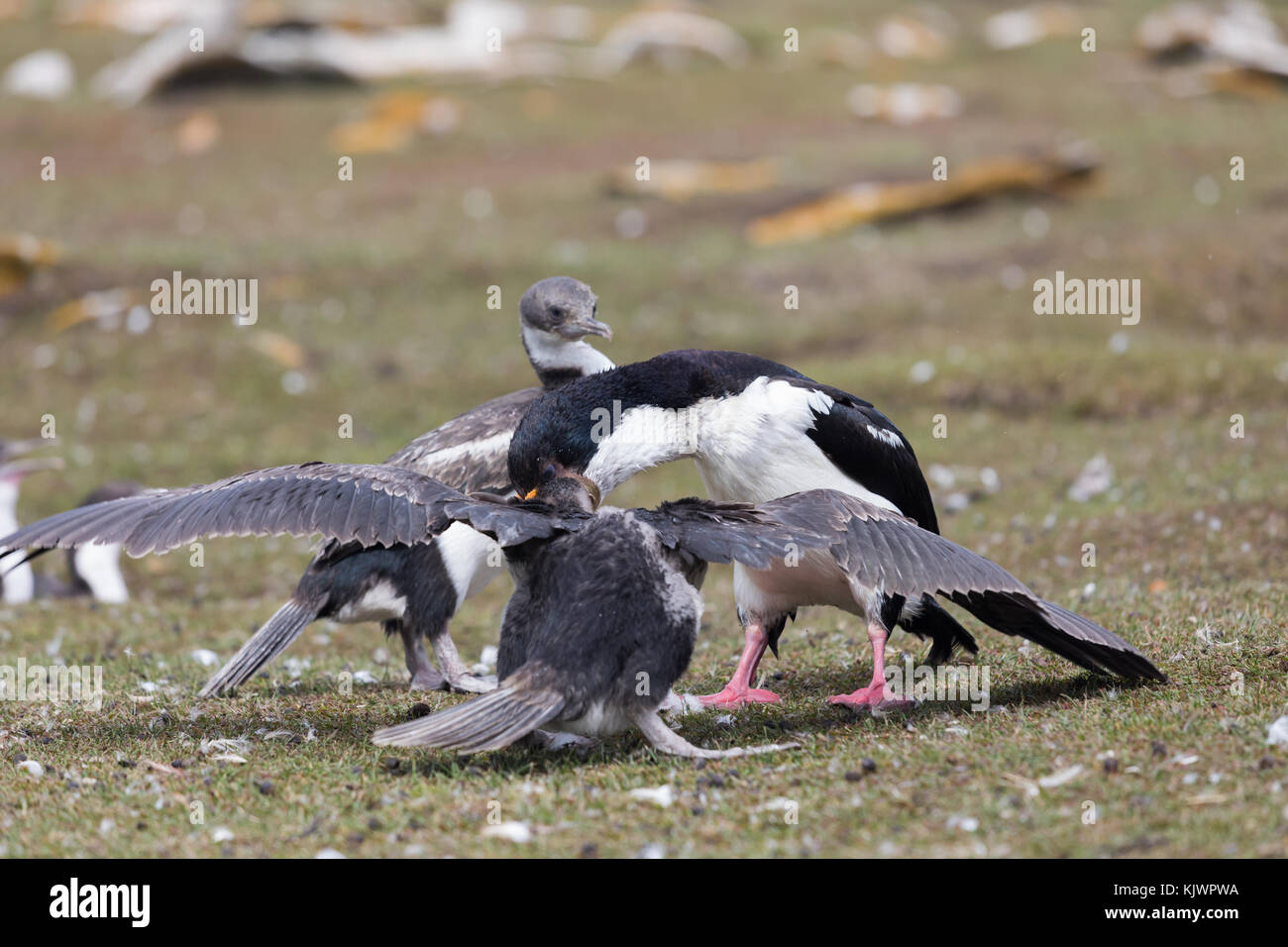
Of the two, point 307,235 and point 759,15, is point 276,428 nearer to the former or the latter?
point 307,235

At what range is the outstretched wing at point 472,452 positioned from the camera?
8.73 m

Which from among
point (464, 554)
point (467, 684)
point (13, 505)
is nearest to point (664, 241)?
point (13, 505)

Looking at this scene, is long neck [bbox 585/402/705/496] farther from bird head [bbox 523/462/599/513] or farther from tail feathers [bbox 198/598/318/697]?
tail feathers [bbox 198/598/318/697]

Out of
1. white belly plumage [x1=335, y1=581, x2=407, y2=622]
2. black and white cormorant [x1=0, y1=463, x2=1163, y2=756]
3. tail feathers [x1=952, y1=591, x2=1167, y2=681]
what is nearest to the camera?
black and white cormorant [x1=0, y1=463, x2=1163, y2=756]

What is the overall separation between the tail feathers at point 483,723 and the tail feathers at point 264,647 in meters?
1.81

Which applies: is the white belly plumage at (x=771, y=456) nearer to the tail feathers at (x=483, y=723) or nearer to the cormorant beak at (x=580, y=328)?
the tail feathers at (x=483, y=723)

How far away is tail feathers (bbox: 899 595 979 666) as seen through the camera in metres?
7.69

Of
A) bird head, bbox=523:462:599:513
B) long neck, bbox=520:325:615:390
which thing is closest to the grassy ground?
bird head, bbox=523:462:599:513

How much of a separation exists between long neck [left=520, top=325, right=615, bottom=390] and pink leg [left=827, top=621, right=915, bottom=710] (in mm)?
3419

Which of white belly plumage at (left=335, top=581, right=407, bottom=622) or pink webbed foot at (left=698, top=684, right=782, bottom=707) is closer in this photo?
pink webbed foot at (left=698, top=684, right=782, bottom=707)

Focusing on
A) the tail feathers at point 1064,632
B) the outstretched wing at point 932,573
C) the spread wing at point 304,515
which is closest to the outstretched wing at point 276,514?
the spread wing at point 304,515

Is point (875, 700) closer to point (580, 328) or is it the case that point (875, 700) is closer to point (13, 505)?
point (580, 328)

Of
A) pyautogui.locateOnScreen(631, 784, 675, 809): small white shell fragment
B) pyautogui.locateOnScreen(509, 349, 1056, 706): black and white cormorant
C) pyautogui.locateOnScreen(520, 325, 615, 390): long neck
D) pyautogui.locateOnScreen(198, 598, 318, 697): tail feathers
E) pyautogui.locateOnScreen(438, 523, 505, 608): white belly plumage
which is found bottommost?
pyautogui.locateOnScreen(631, 784, 675, 809): small white shell fragment

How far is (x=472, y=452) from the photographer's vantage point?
878cm
